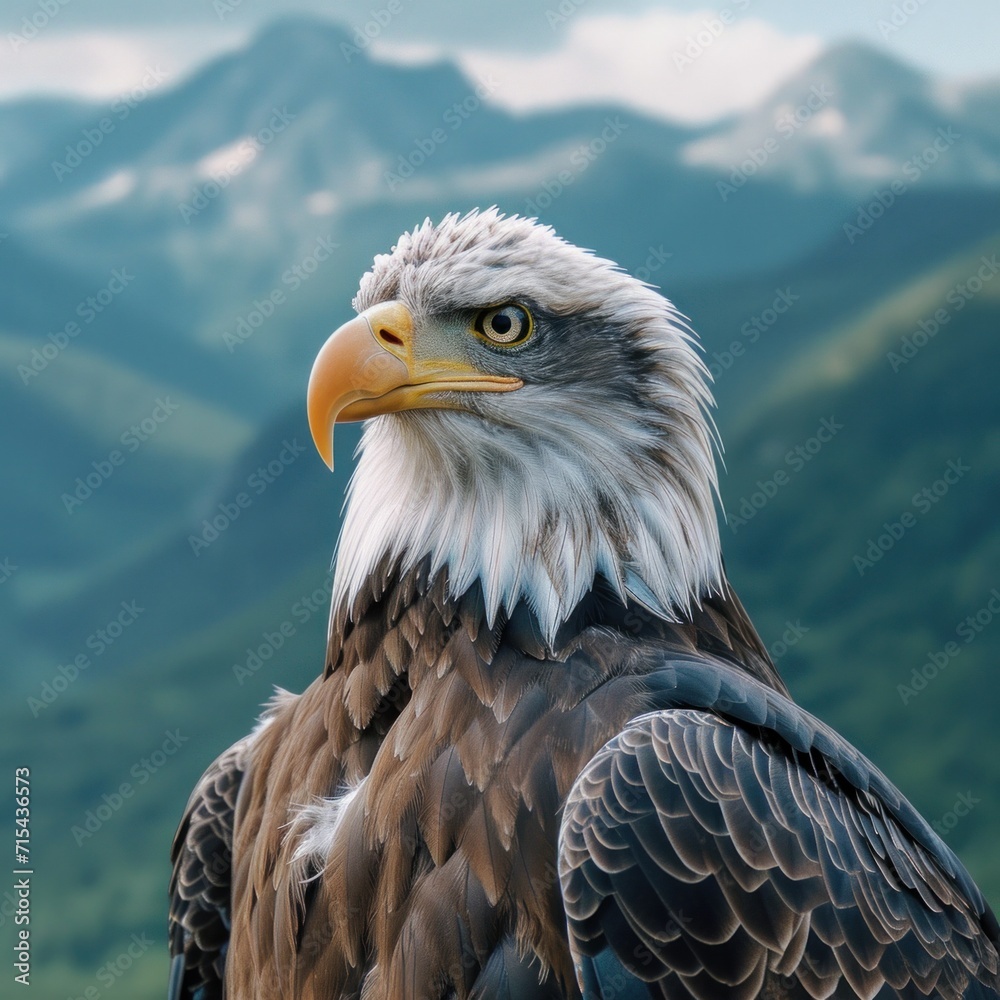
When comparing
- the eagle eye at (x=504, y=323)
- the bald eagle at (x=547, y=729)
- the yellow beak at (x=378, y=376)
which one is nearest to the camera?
the bald eagle at (x=547, y=729)

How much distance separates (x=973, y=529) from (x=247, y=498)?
5173 mm

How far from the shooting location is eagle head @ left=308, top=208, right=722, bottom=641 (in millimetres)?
2545

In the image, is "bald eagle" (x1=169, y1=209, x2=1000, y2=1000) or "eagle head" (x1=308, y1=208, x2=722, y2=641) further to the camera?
"eagle head" (x1=308, y1=208, x2=722, y2=641)

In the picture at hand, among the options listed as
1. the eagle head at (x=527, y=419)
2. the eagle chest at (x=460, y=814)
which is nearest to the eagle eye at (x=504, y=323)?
Result: the eagle head at (x=527, y=419)

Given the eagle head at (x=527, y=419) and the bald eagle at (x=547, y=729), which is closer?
the bald eagle at (x=547, y=729)

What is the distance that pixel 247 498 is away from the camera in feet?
26.9

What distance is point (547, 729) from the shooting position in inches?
91.7

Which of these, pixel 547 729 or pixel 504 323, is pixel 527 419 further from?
pixel 547 729

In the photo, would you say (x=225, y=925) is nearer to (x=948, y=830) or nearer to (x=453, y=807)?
(x=453, y=807)

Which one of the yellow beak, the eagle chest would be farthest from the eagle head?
the eagle chest

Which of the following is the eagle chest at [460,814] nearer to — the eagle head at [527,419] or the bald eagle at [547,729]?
the bald eagle at [547,729]

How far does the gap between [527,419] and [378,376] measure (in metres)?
0.36

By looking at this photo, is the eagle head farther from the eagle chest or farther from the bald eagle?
the eagle chest

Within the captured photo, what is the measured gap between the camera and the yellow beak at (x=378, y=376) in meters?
2.50
